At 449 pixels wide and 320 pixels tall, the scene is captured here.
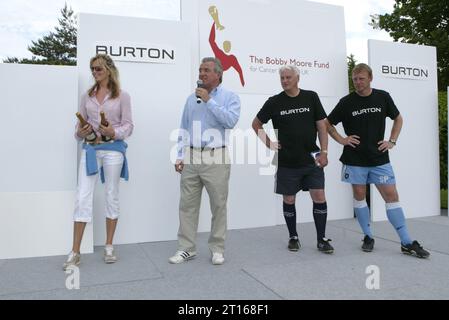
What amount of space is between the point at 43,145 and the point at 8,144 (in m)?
0.29

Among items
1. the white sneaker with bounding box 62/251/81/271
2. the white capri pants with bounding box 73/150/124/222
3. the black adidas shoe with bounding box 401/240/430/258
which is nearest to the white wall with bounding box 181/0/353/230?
the white capri pants with bounding box 73/150/124/222

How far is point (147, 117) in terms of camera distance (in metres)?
4.09

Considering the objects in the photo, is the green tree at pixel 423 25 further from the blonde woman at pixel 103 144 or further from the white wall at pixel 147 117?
the blonde woman at pixel 103 144

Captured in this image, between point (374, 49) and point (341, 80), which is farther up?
point (374, 49)

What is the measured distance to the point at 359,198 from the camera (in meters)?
3.59

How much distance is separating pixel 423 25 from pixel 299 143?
15077 mm

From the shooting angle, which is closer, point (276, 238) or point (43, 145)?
point (43, 145)

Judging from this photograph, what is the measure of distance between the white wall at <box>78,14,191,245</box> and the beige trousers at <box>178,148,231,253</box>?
86 cm

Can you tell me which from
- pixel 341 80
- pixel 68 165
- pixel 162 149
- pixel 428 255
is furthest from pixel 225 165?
pixel 341 80

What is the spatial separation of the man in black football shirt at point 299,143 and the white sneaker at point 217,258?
0.74 metres

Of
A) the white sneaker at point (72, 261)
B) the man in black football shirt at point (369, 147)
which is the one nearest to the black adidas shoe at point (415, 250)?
the man in black football shirt at point (369, 147)

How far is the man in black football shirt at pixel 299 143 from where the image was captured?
3.48m

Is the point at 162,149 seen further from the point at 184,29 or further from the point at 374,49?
the point at 374,49

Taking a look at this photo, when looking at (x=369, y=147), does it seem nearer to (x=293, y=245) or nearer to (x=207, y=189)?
(x=293, y=245)
